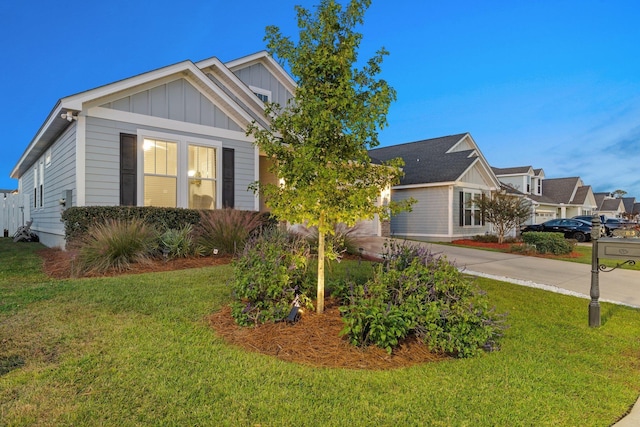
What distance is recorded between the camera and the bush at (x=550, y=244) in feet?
43.0

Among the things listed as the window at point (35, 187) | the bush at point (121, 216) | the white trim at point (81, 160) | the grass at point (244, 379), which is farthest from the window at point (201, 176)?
the window at point (35, 187)

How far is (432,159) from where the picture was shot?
21.2 meters

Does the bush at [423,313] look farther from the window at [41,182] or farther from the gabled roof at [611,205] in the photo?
the gabled roof at [611,205]

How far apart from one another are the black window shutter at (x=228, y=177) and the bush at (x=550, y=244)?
11404 millimetres

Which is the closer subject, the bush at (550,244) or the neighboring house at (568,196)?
the bush at (550,244)

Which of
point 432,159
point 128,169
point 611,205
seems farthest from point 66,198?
point 611,205

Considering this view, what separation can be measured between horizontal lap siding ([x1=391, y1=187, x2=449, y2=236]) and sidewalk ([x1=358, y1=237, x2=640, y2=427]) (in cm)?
666

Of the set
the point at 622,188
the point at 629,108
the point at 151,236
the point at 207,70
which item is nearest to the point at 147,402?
the point at 151,236

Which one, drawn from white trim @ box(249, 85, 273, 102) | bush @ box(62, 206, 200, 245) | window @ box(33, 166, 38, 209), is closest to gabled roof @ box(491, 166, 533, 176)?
white trim @ box(249, 85, 273, 102)

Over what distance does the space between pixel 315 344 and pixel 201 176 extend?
7.78m

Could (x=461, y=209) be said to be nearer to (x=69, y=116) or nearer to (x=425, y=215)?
(x=425, y=215)

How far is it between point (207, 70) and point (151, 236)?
7.69m

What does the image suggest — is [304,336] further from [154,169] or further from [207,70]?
[207,70]

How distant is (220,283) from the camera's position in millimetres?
5613
